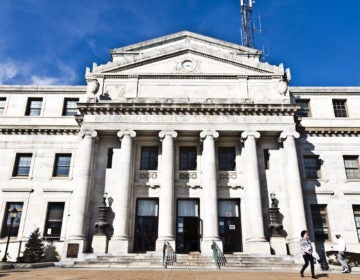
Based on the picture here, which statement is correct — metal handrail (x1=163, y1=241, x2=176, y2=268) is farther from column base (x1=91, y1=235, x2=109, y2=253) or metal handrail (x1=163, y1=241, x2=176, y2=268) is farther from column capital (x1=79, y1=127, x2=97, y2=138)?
column capital (x1=79, y1=127, x2=97, y2=138)

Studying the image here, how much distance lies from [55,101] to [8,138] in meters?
4.97

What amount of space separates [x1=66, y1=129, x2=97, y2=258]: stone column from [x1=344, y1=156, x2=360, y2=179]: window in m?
20.1

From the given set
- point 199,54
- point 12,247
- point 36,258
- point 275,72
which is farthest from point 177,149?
point 12,247

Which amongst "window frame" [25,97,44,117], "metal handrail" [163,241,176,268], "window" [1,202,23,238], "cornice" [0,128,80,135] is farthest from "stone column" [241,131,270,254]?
"window frame" [25,97,44,117]

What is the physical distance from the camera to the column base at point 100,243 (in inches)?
818

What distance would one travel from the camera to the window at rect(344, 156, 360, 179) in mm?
25531

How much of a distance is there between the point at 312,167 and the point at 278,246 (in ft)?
25.7

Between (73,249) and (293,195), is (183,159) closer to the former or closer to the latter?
(293,195)

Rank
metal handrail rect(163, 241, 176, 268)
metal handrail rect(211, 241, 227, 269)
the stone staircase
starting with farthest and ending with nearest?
the stone staircase → metal handrail rect(163, 241, 176, 268) → metal handrail rect(211, 241, 227, 269)

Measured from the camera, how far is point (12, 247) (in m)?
23.2

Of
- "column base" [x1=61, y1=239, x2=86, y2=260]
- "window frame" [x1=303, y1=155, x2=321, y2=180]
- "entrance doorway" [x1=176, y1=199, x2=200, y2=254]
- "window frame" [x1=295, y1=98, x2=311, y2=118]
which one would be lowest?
"column base" [x1=61, y1=239, x2=86, y2=260]

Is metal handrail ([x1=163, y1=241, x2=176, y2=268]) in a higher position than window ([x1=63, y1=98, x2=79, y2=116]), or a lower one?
lower

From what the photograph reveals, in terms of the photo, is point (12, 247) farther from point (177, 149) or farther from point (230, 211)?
point (230, 211)

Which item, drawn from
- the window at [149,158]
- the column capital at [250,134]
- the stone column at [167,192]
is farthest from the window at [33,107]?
the column capital at [250,134]
